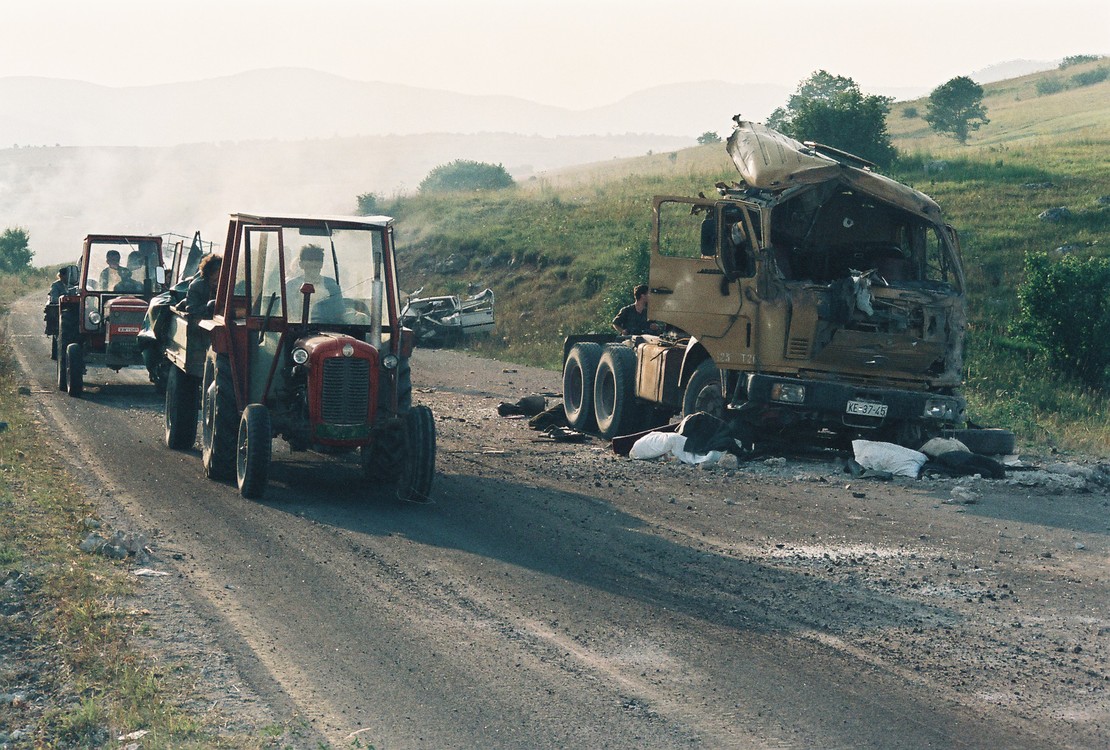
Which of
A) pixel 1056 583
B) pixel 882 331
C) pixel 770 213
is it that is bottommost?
pixel 1056 583

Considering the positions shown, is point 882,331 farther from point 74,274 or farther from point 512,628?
point 74,274

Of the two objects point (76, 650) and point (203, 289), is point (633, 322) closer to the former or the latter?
point (203, 289)

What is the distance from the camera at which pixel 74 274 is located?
819 inches

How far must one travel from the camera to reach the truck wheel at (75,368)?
18.5m

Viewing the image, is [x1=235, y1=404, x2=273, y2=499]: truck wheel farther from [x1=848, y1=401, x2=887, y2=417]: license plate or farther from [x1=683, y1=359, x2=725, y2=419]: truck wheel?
[x1=848, y1=401, x2=887, y2=417]: license plate

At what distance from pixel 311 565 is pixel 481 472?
4.27 meters

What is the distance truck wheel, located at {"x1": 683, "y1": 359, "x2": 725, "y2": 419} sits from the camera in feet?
45.0

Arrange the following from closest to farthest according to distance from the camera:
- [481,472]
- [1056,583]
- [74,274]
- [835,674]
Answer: [835,674] < [1056,583] < [481,472] < [74,274]

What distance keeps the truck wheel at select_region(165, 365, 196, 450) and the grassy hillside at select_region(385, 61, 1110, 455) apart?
10.4m

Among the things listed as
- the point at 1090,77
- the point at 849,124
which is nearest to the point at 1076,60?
the point at 1090,77

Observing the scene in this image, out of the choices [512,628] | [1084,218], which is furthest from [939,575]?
[1084,218]

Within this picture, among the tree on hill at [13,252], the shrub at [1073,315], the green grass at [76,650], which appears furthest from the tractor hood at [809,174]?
the tree on hill at [13,252]

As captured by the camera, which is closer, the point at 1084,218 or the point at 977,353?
the point at 977,353

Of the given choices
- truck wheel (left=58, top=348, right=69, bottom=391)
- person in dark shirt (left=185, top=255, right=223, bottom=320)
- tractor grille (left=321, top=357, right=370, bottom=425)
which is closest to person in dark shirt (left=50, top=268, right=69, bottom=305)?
truck wheel (left=58, top=348, right=69, bottom=391)
